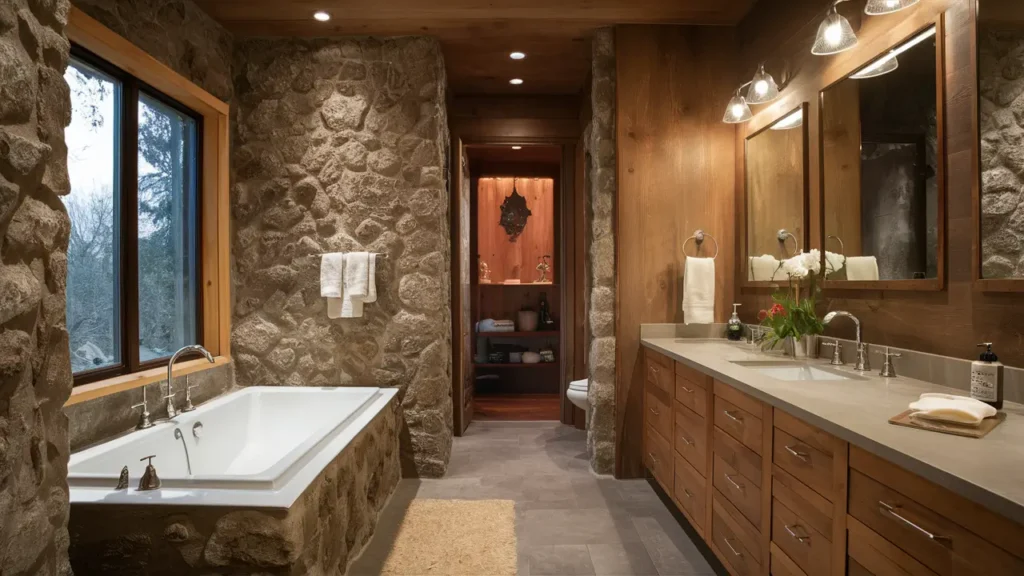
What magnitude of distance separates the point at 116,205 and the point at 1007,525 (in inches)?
124

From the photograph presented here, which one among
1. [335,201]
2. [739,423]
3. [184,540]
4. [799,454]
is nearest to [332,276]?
[335,201]

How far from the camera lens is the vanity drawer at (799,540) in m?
1.39

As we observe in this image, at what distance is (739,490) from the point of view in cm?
189

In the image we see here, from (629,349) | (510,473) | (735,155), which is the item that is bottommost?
(510,473)

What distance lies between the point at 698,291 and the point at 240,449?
8.78 feet

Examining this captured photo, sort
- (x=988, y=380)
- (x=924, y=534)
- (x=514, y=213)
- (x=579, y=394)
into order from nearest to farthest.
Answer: (x=924, y=534) → (x=988, y=380) → (x=579, y=394) → (x=514, y=213)

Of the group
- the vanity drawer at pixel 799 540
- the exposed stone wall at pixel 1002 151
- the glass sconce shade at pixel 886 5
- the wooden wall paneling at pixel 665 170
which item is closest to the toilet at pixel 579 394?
the wooden wall paneling at pixel 665 170

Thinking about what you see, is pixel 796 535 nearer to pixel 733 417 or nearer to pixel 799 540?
pixel 799 540

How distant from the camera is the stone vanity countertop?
35.9 inches

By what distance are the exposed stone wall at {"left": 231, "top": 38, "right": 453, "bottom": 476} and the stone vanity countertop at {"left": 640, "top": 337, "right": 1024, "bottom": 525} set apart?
1.80 metres

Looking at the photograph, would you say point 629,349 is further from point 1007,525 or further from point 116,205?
point 116,205

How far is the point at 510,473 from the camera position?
10.9 ft

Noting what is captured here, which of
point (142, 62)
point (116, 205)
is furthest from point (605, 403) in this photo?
point (142, 62)

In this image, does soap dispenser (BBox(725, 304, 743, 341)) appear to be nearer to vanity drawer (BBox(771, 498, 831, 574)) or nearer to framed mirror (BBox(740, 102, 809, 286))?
framed mirror (BBox(740, 102, 809, 286))
